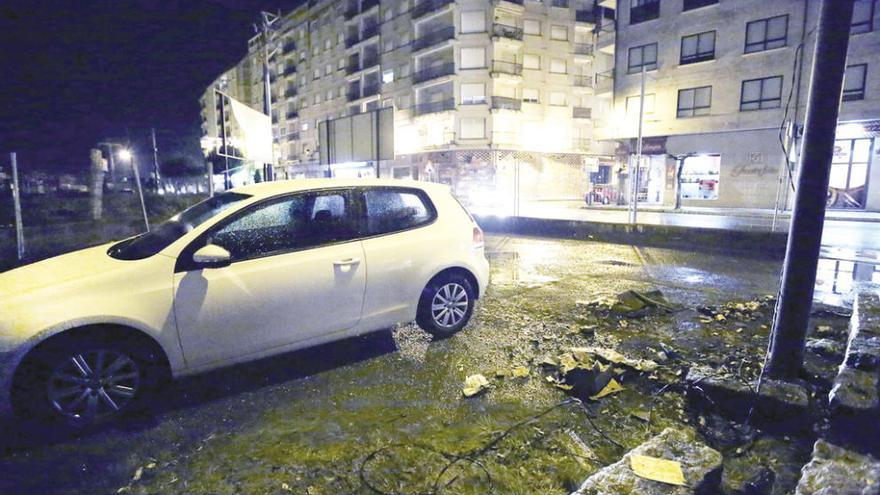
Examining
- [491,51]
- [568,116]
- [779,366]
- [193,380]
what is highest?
[491,51]

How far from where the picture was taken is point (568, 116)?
42.9 meters

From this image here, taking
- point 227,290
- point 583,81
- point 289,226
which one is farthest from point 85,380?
point 583,81

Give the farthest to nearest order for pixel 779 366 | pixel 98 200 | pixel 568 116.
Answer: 1. pixel 568 116
2. pixel 98 200
3. pixel 779 366

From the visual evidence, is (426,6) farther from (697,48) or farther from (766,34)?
(766,34)

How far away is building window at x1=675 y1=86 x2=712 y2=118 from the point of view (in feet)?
85.9

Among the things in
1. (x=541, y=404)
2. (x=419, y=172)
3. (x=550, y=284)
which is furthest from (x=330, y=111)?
(x=541, y=404)

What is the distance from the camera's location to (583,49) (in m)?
43.4

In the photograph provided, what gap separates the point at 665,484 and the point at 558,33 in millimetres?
45671

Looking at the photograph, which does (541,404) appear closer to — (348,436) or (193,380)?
(348,436)

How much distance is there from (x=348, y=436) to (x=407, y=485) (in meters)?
0.65

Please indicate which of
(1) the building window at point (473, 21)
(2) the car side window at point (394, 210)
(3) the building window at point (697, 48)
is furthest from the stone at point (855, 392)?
(1) the building window at point (473, 21)

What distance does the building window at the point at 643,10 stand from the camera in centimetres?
2773

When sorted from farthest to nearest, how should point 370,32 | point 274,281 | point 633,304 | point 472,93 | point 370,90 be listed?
point 370,90, point 370,32, point 472,93, point 633,304, point 274,281

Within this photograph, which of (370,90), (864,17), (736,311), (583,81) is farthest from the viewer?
(370,90)
